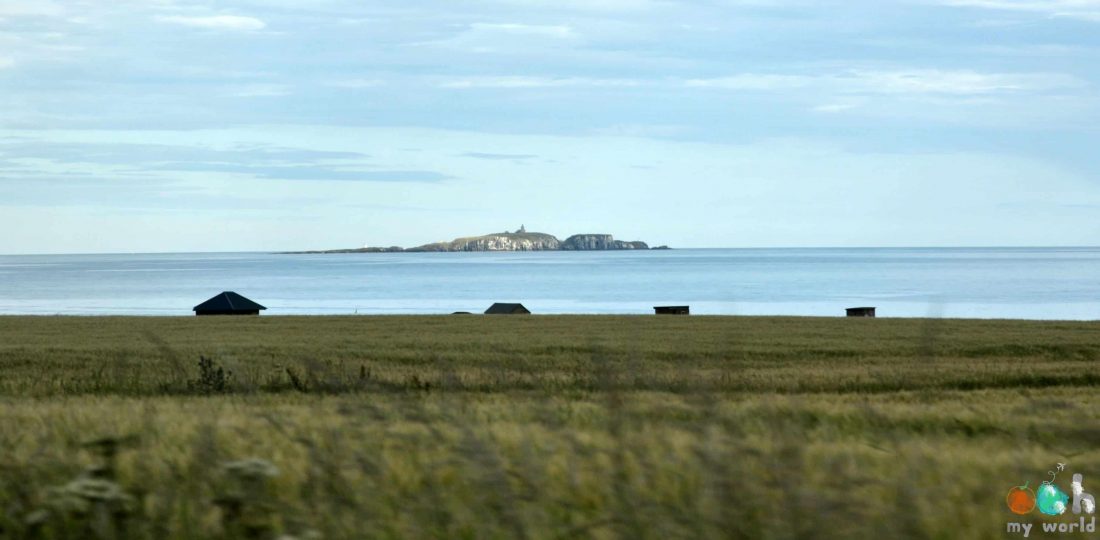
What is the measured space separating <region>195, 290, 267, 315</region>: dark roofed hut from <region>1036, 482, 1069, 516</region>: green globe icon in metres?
62.0

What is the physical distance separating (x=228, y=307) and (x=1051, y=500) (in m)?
62.9

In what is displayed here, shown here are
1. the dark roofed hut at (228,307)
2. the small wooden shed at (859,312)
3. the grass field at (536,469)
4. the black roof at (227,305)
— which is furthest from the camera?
the black roof at (227,305)

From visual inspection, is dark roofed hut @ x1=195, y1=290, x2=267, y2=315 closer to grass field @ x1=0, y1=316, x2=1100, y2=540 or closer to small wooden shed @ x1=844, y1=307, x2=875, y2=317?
small wooden shed @ x1=844, y1=307, x2=875, y2=317

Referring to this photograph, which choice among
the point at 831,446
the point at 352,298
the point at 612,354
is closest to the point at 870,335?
the point at 612,354

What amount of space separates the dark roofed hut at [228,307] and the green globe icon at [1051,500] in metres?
62.0

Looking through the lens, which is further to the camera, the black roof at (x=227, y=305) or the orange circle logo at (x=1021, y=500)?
the black roof at (x=227, y=305)

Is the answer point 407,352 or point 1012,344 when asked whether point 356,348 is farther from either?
point 1012,344

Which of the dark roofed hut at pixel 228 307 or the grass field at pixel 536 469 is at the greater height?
the grass field at pixel 536 469

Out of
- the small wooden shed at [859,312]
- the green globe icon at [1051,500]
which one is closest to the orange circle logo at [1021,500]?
the green globe icon at [1051,500]

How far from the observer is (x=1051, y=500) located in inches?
197

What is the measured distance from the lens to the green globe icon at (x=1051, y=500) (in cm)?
495

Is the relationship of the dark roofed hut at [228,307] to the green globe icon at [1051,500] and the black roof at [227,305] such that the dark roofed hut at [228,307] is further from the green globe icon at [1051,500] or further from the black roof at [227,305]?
the green globe icon at [1051,500]

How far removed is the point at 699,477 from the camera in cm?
552

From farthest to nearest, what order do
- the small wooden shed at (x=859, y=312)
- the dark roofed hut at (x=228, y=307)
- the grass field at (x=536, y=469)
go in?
the dark roofed hut at (x=228, y=307), the small wooden shed at (x=859, y=312), the grass field at (x=536, y=469)
